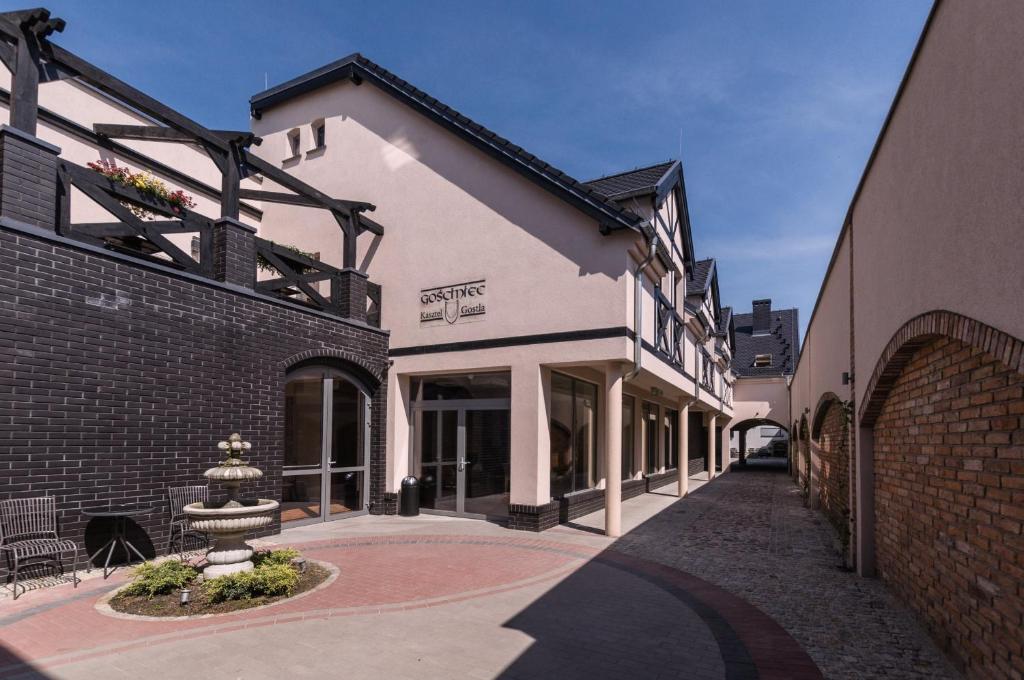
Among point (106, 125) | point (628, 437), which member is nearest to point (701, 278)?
point (628, 437)

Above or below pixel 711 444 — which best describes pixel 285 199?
above

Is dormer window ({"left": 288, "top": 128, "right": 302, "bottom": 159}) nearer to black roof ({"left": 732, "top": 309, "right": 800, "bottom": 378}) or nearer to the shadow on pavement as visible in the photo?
the shadow on pavement

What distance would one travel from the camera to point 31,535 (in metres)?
6.95

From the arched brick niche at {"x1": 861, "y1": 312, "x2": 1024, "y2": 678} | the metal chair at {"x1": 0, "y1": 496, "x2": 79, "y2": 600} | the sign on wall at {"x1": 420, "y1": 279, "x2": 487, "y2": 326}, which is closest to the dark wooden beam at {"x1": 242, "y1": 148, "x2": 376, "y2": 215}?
the sign on wall at {"x1": 420, "y1": 279, "x2": 487, "y2": 326}

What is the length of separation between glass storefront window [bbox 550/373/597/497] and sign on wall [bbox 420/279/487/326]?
206 centimetres

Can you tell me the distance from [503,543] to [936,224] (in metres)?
7.42

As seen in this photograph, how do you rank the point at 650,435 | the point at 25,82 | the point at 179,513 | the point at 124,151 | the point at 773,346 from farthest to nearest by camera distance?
the point at 773,346 → the point at 650,435 → the point at 124,151 → the point at 179,513 → the point at 25,82

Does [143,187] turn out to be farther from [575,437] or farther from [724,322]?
[724,322]

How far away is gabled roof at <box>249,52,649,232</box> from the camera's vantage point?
10.7 m

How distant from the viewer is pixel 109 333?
7898 mm

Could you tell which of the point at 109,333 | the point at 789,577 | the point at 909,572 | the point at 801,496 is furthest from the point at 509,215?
the point at 801,496

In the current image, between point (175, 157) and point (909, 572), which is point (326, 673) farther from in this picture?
point (175, 157)

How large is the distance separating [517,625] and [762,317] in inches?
1632

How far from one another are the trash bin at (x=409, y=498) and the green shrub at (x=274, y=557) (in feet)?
16.1
